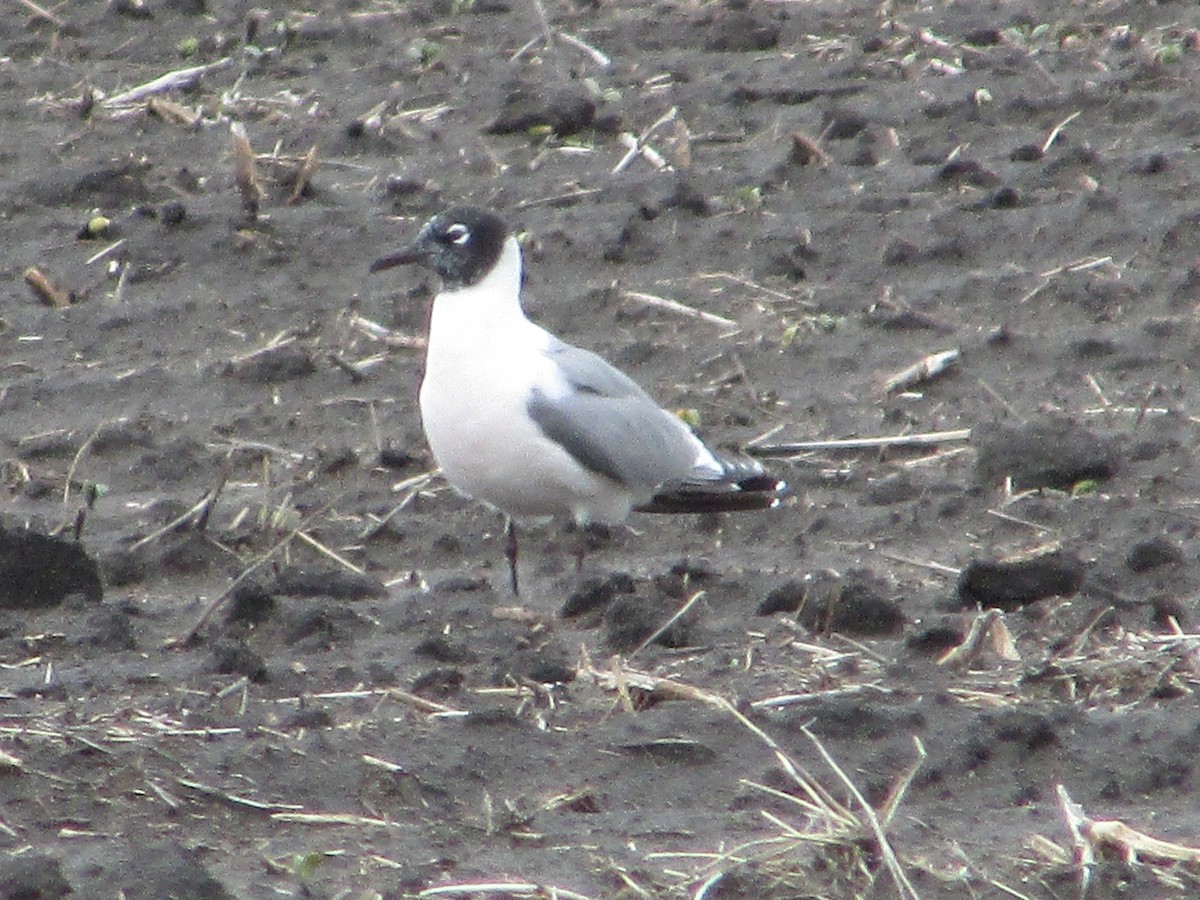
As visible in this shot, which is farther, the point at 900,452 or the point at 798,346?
the point at 798,346

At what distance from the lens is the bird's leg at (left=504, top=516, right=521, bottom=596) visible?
622 centimetres

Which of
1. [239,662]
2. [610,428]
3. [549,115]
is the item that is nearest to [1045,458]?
[610,428]

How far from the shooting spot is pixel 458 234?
23.0 ft

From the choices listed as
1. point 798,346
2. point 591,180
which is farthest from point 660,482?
point 591,180

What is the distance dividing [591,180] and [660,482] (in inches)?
88.9

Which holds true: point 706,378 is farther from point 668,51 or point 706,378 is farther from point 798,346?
point 668,51

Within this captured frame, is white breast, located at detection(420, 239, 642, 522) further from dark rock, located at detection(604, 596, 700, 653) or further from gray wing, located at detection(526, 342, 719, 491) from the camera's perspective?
dark rock, located at detection(604, 596, 700, 653)

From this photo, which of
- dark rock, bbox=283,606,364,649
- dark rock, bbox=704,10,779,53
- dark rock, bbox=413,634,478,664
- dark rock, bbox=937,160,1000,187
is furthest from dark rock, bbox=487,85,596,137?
dark rock, bbox=413,634,478,664

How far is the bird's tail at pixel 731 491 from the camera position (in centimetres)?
656

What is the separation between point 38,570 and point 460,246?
1.80 m

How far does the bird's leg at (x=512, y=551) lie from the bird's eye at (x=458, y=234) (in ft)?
2.73

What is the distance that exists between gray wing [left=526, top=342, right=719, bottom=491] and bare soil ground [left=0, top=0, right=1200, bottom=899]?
211 mm

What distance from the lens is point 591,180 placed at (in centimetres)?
Answer: 875

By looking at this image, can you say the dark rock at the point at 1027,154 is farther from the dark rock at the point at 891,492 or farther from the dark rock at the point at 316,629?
the dark rock at the point at 316,629
